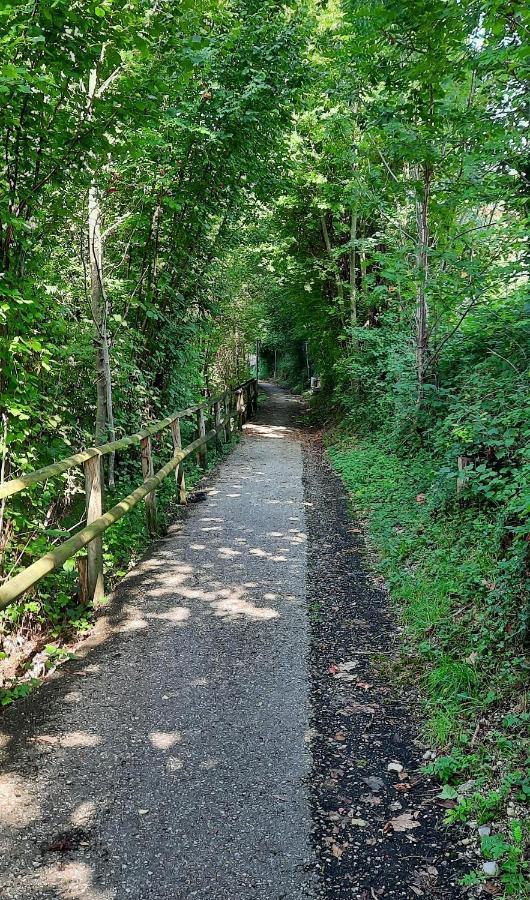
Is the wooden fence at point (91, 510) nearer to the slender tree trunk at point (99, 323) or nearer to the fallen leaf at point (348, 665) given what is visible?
the slender tree trunk at point (99, 323)

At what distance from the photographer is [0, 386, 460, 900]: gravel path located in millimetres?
2307

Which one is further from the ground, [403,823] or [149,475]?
[149,475]

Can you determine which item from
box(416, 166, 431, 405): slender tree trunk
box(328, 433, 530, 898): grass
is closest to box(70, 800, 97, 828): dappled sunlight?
box(328, 433, 530, 898): grass

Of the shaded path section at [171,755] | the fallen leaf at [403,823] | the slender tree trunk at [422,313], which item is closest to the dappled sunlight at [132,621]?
the shaded path section at [171,755]

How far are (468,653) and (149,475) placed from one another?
3809 mm

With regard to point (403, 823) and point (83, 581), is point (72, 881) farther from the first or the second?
point (83, 581)

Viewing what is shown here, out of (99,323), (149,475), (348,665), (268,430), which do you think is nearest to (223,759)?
(348,665)

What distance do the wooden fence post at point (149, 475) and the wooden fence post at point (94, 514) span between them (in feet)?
5.48

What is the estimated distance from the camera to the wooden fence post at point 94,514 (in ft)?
14.6

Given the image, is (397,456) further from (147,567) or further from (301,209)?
(301,209)

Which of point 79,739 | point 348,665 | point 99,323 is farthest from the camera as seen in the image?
point 99,323

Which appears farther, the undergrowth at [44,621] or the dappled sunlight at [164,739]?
the undergrowth at [44,621]

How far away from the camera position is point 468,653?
12.0 ft

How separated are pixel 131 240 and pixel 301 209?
10.4 meters
